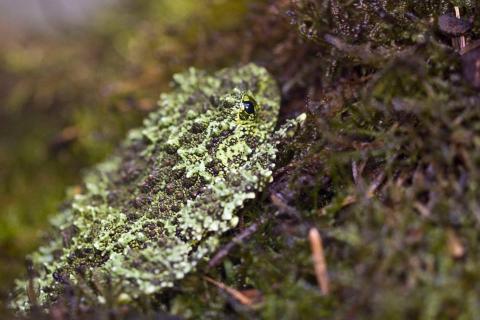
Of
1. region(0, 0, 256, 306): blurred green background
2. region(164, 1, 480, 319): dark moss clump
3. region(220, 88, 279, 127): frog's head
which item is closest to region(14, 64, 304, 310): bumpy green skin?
region(220, 88, 279, 127): frog's head

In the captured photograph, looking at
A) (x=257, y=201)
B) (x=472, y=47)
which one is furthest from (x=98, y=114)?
(x=472, y=47)

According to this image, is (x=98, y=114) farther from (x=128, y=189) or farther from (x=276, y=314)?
(x=276, y=314)

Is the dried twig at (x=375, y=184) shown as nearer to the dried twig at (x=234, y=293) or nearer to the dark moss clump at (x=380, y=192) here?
the dark moss clump at (x=380, y=192)

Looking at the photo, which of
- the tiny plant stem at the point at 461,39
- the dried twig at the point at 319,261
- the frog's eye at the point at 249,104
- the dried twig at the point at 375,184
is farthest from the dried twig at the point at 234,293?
the tiny plant stem at the point at 461,39

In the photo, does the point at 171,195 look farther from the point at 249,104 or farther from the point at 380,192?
the point at 380,192

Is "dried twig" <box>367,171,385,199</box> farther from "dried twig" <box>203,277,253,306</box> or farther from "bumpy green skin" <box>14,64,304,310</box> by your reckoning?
"dried twig" <box>203,277,253,306</box>

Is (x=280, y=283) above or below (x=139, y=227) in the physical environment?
below
